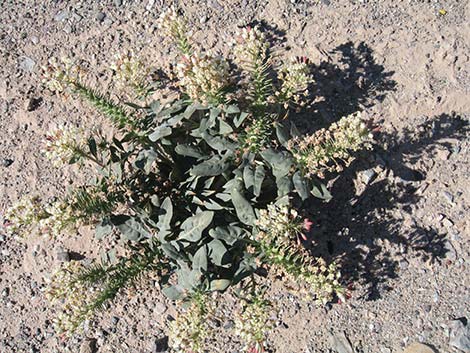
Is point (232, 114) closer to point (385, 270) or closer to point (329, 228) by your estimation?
point (329, 228)

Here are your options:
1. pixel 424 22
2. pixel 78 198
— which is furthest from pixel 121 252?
pixel 424 22

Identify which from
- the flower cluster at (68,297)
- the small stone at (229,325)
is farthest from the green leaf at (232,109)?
the small stone at (229,325)

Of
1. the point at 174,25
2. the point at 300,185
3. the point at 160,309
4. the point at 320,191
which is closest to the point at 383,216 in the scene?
the point at 320,191

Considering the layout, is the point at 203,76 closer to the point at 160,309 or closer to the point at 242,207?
the point at 242,207

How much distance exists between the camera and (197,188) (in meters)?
5.01

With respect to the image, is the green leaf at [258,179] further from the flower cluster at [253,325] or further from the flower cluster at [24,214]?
the flower cluster at [24,214]

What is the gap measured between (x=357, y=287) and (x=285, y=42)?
2519mm

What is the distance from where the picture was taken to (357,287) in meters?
5.55

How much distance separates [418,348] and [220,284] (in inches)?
76.4

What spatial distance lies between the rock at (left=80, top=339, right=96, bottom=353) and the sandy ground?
0.01 m

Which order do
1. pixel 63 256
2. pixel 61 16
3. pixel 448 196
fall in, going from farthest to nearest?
1. pixel 61 16
2. pixel 63 256
3. pixel 448 196

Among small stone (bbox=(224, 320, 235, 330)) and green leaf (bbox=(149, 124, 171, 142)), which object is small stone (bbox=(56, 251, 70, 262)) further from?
green leaf (bbox=(149, 124, 171, 142))

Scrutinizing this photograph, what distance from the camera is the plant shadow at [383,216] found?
5.55 meters

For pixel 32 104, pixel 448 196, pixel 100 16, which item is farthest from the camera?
pixel 100 16
